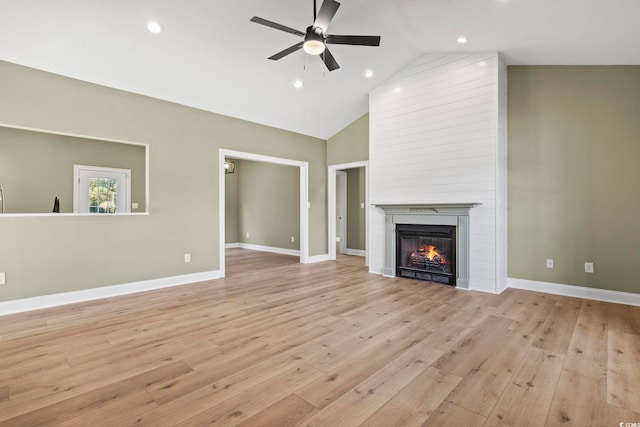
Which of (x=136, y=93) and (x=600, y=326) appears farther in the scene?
(x=136, y=93)

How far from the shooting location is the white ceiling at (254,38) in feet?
10.1

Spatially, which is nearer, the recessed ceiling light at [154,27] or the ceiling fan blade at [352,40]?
the ceiling fan blade at [352,40]

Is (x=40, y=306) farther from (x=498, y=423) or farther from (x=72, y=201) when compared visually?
(x=498, y=423)

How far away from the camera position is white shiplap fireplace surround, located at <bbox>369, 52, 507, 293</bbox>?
13.8ft

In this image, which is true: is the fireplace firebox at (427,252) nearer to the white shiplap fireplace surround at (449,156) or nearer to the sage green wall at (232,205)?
the white shiplap fireplace surround at (449,156)

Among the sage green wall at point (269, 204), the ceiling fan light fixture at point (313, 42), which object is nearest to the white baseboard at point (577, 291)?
the ceiling fan light fixture at point (313, 42)

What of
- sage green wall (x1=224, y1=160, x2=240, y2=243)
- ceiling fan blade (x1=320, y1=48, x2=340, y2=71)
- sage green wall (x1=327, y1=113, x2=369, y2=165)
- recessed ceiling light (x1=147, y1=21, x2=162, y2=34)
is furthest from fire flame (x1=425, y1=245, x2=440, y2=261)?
sage green wall (x1=224, y1=160, x2=240, y2=243)

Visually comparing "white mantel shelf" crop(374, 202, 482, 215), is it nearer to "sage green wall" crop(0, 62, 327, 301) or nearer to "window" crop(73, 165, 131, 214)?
"sage green wall" crop(0, 62, 327, 301)

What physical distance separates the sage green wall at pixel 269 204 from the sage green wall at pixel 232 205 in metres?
0.13

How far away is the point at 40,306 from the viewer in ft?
11.8

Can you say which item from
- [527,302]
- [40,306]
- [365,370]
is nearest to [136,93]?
[40,306]

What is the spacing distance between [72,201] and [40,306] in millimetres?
2544

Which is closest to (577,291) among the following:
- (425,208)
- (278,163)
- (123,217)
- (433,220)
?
(433,220)

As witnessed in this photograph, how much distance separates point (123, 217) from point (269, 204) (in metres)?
4.55
